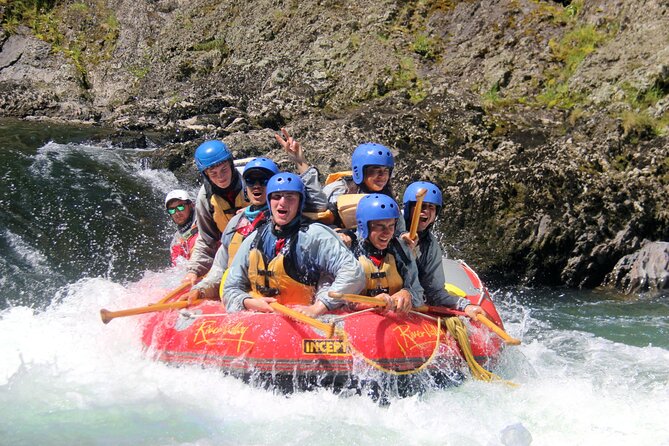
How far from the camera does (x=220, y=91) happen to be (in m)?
17.9

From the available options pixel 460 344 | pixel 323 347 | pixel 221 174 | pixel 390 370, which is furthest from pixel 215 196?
pixel 460 344

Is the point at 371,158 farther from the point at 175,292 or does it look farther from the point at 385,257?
the point at 175,292

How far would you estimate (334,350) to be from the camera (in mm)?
5137

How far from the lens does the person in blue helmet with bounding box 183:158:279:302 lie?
5938 mm

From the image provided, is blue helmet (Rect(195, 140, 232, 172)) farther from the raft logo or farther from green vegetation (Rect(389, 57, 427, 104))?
green vegetation (Rect(389, 57, 427, 104))

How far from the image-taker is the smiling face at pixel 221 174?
6.47 metres

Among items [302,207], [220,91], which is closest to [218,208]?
[302,207]

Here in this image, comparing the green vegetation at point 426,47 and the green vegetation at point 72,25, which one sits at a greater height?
the green vegetation at point 72,25

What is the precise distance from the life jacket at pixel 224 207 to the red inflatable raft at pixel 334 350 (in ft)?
4.50

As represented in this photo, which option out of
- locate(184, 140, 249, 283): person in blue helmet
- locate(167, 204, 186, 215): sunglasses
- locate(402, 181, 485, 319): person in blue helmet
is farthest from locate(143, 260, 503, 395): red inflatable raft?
locate(167, 204, 186, 215): sunglasses

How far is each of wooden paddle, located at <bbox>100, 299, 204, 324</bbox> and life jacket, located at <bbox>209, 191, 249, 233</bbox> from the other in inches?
39.8

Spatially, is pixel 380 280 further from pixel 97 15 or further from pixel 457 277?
pixel 97 15

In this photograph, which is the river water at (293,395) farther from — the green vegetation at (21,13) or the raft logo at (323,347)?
the green vegetation at (21,13)

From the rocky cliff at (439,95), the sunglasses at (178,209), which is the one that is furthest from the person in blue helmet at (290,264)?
the rocky cliff at (439,95)
